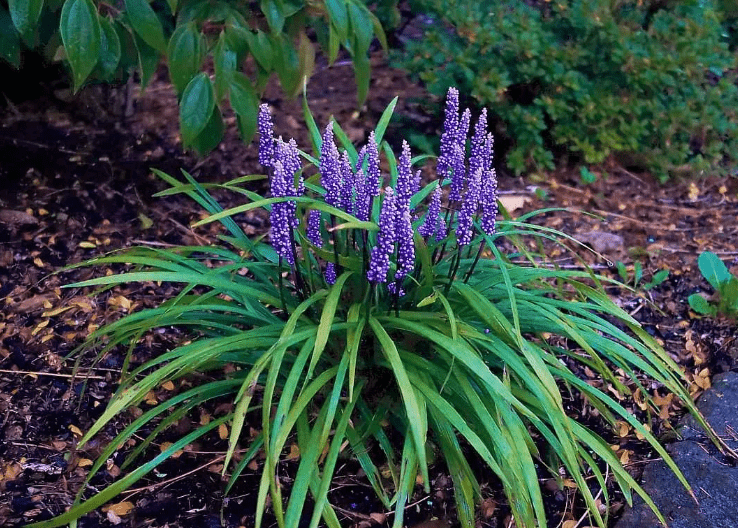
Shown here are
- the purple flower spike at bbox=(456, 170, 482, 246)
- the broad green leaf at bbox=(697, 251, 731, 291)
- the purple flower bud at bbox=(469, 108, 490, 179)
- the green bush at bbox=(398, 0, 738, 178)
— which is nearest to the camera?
the purple flower spike at bbox=(456, 170, 482, 246)

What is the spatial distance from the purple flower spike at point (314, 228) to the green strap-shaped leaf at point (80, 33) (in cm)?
80

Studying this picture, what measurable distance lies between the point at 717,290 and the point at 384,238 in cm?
204

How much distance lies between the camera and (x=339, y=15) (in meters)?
2.43

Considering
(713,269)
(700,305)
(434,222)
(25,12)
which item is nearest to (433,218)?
(434,222)

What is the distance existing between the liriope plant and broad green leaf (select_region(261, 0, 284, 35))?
1.31 feet

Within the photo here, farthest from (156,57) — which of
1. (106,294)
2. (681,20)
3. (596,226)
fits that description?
(681,20)

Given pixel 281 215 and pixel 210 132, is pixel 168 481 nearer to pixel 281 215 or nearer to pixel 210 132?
pixel 281 215

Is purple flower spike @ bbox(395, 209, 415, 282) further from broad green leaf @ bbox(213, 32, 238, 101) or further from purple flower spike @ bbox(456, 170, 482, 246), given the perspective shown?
broad green leaf @ bbox(213, 32, 238, 101)

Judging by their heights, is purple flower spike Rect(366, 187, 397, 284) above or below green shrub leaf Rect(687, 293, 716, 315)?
above

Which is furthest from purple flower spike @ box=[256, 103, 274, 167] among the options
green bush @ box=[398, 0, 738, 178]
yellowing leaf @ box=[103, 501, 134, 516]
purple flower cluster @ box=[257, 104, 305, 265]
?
green bush @ box=[398, 0, 738, 178]

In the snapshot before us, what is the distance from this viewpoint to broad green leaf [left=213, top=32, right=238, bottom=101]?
2.42 metres

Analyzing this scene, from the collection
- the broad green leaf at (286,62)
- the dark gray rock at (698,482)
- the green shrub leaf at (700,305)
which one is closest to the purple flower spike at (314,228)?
the broad green leaf at (286,62)

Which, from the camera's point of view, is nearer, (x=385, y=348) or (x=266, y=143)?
(x=385, y=348)

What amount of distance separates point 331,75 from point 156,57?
2333mm
